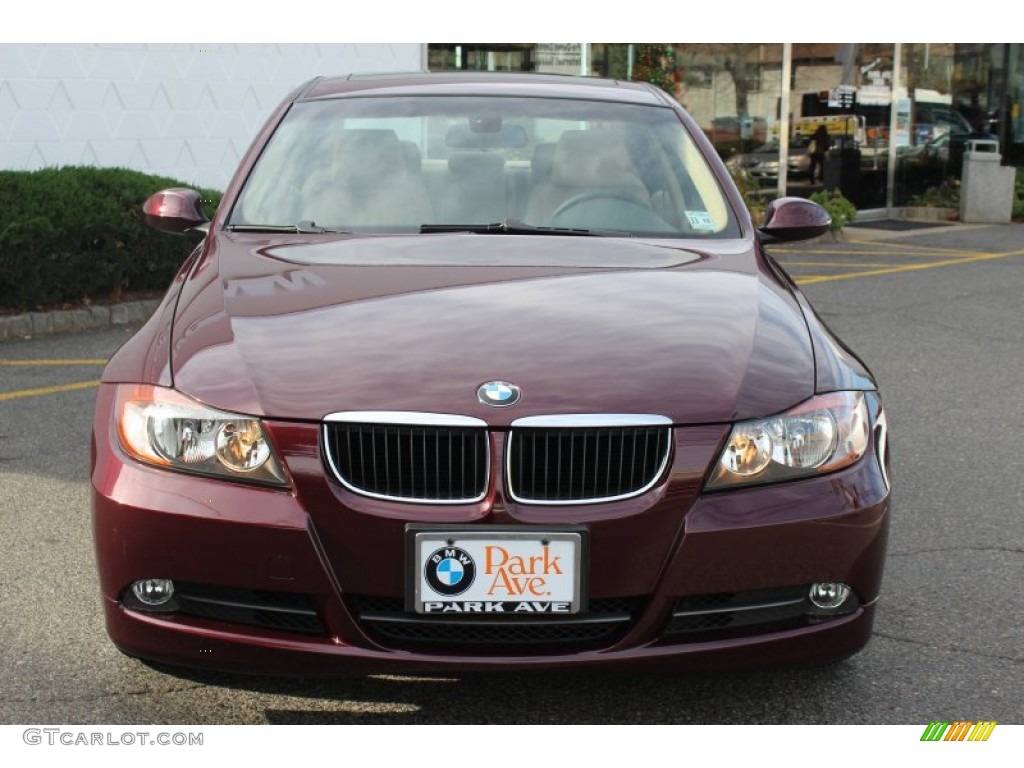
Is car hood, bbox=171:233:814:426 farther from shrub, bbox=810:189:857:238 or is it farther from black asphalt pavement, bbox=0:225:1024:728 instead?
shrub, bbox=810:189:857:238

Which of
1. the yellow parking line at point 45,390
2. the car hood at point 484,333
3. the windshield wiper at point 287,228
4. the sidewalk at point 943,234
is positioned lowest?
the sidewalk at point 943,234

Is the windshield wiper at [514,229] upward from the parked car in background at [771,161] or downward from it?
upward

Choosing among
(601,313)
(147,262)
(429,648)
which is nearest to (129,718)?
(429,648)

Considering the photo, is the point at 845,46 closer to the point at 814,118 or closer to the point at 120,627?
the point at 814,118

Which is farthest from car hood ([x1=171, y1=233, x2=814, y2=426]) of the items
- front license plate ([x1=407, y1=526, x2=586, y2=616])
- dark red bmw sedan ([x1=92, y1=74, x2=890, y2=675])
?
front license plate ([x1=407, y1=526, x2=586, y2=616])

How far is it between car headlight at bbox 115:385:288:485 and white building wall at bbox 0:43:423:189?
26.8ft

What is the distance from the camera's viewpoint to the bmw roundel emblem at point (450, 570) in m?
2.76

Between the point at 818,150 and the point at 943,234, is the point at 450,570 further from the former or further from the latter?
the point at 818,150

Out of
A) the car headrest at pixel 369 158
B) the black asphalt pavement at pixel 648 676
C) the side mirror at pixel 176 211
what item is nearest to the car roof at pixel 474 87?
the car headrest at pixel 369 158

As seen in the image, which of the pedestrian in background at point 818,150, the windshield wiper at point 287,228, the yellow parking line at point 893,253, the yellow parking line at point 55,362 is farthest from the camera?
the pedestrian in background at point 818,150

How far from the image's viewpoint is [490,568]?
2.78 metres

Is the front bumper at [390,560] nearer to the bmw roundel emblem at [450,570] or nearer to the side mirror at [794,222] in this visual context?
the bmw roundel emblem at [450,570]

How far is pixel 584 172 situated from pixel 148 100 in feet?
26.2

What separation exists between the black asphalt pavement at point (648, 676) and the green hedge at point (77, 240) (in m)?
1.41
